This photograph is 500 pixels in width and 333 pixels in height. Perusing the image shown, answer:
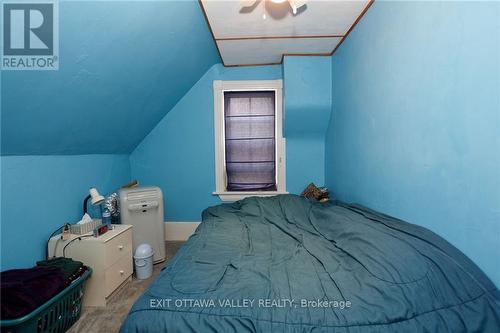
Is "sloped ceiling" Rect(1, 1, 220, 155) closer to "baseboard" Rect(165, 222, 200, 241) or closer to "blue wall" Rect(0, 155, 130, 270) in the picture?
"blue wall" Rect(0, 155, 130, 270)

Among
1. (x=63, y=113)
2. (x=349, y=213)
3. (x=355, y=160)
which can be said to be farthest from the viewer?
(x=355, y=160)

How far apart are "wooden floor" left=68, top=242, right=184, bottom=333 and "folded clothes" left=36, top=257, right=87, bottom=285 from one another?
34cm

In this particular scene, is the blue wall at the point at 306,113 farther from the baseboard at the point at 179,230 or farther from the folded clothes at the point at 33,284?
the folded clothes at the point at 33,284

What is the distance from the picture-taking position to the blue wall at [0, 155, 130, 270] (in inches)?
56.8

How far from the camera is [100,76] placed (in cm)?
158

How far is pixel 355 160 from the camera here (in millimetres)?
2104

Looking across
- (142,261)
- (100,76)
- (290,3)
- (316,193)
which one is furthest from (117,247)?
(290,3)

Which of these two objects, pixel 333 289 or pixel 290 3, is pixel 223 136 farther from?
pixel 333 289

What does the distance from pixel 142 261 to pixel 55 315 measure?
0.80 metres

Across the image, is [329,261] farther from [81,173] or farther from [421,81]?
[81,173]

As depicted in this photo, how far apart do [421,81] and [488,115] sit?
1.47ft

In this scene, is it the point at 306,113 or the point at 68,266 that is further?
the point at 306,113

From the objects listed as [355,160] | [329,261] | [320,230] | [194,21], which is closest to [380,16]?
[355,160]

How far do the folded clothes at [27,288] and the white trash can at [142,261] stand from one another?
73 cm
